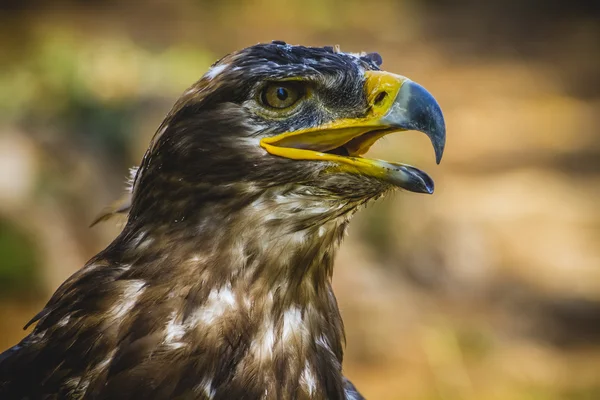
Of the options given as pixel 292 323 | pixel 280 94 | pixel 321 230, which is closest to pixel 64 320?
pixel 292 323

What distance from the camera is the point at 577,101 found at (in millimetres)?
17594

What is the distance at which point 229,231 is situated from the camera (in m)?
2.77

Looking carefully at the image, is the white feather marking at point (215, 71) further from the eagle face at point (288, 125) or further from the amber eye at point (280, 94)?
the amber eye at point (280, 94)

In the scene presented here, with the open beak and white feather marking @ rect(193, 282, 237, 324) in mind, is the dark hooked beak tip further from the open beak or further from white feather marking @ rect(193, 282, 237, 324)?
white feather marking @ rect(193, 282, 237, 324)

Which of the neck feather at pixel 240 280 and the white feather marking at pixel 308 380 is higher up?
the neck feather at pixel 240 280

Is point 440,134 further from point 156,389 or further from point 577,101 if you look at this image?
point 577,101

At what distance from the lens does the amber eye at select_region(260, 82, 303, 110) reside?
278 cm

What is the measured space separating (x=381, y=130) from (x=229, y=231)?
58 centimetres


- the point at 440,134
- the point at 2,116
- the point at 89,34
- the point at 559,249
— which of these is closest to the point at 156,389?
the point at 440,134

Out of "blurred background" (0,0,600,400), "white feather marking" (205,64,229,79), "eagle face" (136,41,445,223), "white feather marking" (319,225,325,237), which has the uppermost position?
"white feather marking" (205,64,229,79)

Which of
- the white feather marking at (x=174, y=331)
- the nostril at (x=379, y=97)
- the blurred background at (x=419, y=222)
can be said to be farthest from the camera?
the blurred background at (x=419, y=222)

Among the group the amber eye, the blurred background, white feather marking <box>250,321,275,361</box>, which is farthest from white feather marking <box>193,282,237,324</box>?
the blurred background

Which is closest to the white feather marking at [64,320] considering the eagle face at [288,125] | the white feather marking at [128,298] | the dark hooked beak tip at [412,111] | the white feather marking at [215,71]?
the white feather marking at [128,298]

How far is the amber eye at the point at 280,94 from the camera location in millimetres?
A: 2783
